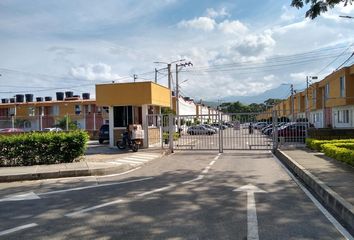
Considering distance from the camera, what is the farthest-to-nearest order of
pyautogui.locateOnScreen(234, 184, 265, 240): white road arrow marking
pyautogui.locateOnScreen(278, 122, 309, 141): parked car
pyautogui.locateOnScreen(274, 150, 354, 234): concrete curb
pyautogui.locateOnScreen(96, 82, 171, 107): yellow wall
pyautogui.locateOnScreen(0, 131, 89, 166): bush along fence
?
1. pyautogui.locateOnScreen(96, 82, 171, 107): yellow wall
2. pyautogui.locateOnScreen(278, 122, 309, 141): parked car
3. pyautogui.locateOnScreen(0, 131, 89, 166): bush along fence
4. pyautogui.locateOnScreen(274, 150, 354, 234): concrete curb
5. pyautogui.locateOnScreen(234, 184, 265, 240): white road arrow marking

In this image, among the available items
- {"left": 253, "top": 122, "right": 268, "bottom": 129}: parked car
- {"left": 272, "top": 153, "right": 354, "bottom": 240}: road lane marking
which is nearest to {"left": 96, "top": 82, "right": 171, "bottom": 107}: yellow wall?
{"left": 253, "top": 122, "right": 268, "bottom": 129}: parked car

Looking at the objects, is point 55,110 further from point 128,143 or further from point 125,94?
point 128,143

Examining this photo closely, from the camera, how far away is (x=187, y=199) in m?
9.55

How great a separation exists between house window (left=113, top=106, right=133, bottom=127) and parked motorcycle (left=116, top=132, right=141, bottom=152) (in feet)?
6.01

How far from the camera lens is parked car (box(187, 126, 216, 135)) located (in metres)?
25.3

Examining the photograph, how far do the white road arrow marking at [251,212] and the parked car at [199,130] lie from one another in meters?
13.8

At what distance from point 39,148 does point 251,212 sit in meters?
10.2

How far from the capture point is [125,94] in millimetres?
25391

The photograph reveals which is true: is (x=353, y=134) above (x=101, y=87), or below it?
below

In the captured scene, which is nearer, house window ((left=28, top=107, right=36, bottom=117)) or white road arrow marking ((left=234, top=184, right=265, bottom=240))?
white road arrow marking ((left=234, top=184, right=265, bottom=240))

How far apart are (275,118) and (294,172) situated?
347 inches

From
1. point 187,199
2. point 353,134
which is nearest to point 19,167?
point 187,199

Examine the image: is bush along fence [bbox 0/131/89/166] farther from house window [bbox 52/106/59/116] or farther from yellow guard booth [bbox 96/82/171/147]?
house window [bbox 52/106/59/116]

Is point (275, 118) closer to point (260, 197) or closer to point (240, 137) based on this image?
point (240, 137)
